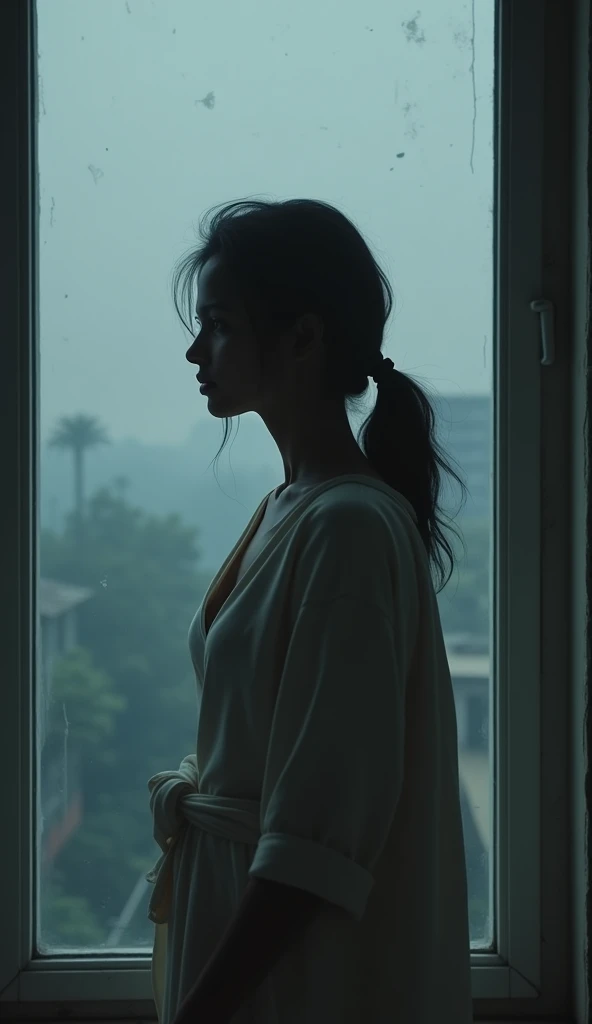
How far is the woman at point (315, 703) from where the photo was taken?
596mm

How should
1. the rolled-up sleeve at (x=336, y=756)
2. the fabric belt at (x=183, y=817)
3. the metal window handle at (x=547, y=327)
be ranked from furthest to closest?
the metal window handle at (x=547, y=327), the fabric belt at (x=183, y=817), the rolled-up sleeve at (x=336, y=756)

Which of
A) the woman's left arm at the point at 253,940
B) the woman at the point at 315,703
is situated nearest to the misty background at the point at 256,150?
the woman at the point at 315,703

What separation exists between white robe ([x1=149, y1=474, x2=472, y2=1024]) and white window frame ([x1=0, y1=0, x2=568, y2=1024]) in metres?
0.39

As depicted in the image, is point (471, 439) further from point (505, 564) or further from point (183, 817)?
point (183, 817)

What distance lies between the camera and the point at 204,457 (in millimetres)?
1156

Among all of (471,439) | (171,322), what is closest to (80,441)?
(171,322)

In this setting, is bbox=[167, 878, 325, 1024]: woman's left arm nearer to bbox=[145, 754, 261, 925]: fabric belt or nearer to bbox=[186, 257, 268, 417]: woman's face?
bbox=[145, 754, 261, 925]: fabric belt

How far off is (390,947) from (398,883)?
49 mm

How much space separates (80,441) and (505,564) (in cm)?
60

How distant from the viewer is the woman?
0.60 meters

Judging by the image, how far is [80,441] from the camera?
1148mm

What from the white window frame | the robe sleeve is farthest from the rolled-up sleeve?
the white window frame

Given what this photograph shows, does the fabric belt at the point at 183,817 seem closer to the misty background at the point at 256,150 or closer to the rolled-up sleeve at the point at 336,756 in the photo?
the rolled-up sleeve at the point at 336,756

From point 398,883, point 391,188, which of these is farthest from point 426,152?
point 398,883
